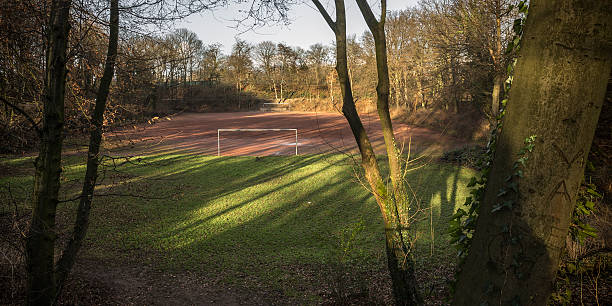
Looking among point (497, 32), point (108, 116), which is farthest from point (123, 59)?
point (497, 32)

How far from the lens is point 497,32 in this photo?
15500mm

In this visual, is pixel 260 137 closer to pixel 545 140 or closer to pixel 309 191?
pixel 309 191

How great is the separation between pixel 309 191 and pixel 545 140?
33.1ft

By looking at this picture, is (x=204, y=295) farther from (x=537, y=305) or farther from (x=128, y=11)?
(x=537, y=305)

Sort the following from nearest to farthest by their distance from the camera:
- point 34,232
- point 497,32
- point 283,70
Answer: point 34,232 < point 497,32 < point 283,70

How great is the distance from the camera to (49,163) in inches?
153

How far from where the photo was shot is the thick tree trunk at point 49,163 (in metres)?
3.81

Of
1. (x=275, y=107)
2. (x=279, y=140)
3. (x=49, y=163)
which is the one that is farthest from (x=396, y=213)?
(x=275, y=107)

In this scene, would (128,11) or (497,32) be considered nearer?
(128,11)

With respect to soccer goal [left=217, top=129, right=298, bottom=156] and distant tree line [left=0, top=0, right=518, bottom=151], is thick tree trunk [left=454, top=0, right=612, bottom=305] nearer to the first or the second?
distant tree line [left=0, top=0, right=518, bottom=151]

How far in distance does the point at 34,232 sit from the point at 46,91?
142cm

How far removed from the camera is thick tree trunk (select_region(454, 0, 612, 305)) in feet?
5.34

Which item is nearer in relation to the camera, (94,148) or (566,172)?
(566,172)

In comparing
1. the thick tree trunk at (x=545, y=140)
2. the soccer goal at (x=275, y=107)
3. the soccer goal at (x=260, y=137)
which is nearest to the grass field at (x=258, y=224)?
the thick tree trunk at (x=545, y=140)
